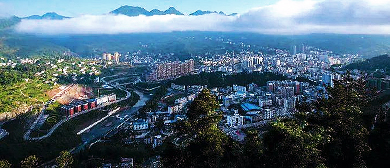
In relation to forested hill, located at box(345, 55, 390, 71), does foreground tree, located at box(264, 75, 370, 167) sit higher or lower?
higher

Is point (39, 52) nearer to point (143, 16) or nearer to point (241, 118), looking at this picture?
point (241, 118)

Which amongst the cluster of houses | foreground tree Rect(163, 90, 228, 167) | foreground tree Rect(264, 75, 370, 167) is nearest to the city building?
the cluster of houses

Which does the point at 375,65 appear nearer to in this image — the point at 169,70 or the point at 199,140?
the point at 169,70

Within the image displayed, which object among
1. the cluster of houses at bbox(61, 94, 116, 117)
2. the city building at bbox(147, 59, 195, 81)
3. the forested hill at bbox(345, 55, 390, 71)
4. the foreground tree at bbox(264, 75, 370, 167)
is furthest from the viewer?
the city building at bbox(147, 59, 195, 81)

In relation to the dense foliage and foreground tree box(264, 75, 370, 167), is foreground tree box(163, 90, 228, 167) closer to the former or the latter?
the dense foliage

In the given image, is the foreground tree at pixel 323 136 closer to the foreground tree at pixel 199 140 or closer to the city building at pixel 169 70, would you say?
the foreground tree at pixel 199 140

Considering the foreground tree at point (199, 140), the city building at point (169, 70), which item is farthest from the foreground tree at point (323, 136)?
the city building at point (169, 70)

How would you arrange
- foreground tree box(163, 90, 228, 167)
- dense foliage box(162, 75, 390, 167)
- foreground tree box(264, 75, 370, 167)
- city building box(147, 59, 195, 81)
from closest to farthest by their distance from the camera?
1. foreground tree box(264, 75, 370, 167)
2. dense foliage box(162, 75, 390, 167)
3. foreground tree box(163, 90, 228, 167)
4. city building box(147, 59, 195, 81)

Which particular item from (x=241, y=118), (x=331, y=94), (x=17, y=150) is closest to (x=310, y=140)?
(x=331, y=94)
